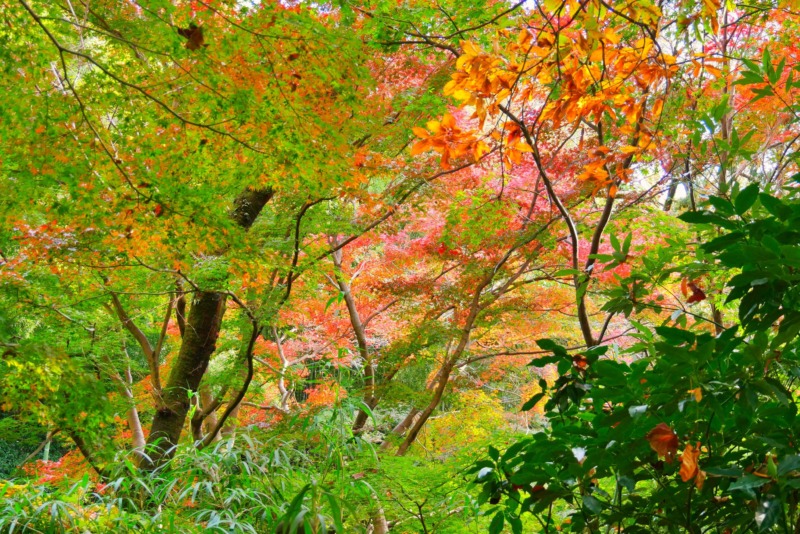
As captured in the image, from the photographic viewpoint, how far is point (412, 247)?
5.44m

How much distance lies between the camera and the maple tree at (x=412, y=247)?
0.97 m

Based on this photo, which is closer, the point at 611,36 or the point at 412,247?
the point at 611,36

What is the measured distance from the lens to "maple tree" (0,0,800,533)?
3.17 feet

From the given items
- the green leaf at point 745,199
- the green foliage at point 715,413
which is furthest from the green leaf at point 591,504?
the green leaf at point 745,199

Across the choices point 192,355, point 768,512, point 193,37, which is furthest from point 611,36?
point 192,355

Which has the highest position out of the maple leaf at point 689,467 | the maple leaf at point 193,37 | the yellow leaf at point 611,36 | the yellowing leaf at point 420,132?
the maple leaf at point 193,37

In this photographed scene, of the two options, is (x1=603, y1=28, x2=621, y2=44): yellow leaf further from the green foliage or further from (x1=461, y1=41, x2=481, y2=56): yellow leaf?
the green foliage

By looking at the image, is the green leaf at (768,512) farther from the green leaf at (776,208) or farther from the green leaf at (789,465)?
the green leaf at (776,208)

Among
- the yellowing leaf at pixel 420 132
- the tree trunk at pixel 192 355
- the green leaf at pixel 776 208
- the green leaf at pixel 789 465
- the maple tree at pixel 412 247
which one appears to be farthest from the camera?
the tree trunk at pixel 192 355

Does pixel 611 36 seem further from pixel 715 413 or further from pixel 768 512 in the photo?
pixel 768 512

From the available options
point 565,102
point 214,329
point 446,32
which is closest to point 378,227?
point 214,329

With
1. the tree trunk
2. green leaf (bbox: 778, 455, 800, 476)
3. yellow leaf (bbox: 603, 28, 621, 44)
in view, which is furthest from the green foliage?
the tree trunk

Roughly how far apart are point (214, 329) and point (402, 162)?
1920mm

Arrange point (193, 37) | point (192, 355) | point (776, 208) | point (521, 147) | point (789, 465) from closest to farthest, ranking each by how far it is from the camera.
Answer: point (789, 465)
point (776, 208)
point (521, 147)
point (193, 37)
point (192, 355)
